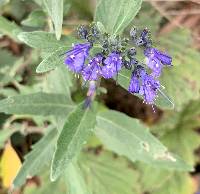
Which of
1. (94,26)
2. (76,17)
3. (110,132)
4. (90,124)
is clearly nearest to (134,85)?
(94,26)

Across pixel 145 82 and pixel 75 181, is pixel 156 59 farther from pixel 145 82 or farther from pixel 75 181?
pixel 75 181

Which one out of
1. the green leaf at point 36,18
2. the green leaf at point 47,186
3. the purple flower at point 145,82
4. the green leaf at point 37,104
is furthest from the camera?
the green leaf at point 47,186

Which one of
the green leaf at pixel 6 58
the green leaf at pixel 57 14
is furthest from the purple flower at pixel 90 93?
the green leaf at pixel 6 58

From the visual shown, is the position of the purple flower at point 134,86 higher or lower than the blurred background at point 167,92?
higher

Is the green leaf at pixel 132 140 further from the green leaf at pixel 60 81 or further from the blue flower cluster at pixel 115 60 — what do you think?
the blue flower cluster at pixel 115 60

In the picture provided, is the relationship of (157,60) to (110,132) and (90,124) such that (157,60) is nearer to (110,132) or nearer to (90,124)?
(90,124)

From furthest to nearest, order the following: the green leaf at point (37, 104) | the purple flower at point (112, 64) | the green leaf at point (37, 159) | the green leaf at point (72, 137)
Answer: the green leaf at point (37, 159) → the green leaf at point (37, 104) → the green leaf at point (72, 137) → the purple flower at point (112, 64)

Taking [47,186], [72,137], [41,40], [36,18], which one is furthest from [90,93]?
[47,186]
